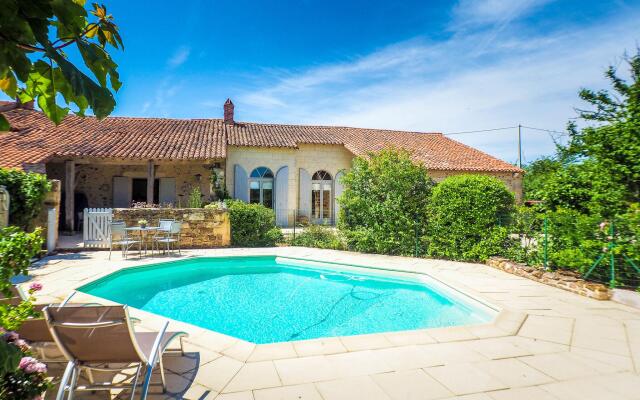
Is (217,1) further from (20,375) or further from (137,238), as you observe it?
(20,375)

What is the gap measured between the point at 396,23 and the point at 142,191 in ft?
40.8

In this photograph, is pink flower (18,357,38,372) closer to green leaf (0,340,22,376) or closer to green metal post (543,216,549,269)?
green leaf (0,340,22,376)

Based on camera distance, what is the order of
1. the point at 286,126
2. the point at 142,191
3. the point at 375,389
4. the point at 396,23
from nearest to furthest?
the point at 375,389 → the point at 396,23 → the point at 142,191 → the point at 286,126

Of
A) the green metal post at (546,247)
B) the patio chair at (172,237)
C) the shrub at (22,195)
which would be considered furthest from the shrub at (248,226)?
the green metal post at (546,247)

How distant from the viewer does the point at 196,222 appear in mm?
10617

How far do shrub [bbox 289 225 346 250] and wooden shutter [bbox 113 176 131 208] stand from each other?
8.28m

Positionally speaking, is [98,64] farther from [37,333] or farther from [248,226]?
[248,226]

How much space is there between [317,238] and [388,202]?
2928mm

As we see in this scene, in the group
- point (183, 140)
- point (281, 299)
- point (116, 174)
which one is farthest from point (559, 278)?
point (116, 174)

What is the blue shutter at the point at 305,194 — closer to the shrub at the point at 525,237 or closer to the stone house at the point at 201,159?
the stone house at the point at 201,159

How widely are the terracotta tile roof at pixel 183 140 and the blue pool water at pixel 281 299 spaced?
479cm

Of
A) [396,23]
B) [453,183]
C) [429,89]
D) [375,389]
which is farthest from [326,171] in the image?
[375,389]

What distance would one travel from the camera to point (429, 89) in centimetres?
1265

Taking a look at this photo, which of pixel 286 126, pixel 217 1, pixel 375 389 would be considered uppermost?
pixel 217 1
